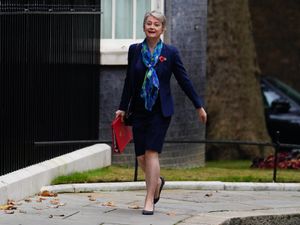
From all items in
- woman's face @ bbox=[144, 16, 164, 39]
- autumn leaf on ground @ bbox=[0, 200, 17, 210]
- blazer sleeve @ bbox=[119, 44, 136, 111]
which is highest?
woman's face @ bbox=[144, 16, 164, 39]

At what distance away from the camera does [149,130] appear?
12422mm

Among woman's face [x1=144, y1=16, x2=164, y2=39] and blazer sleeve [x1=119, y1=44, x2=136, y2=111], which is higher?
woman's face [x1=144, y1=16, x2=164, y2=39]

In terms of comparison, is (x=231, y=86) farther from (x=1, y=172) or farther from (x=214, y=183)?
(x=1, y=172)

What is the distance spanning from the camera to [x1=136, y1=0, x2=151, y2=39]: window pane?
1842 centimetres

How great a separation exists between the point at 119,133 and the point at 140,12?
5.78 meters

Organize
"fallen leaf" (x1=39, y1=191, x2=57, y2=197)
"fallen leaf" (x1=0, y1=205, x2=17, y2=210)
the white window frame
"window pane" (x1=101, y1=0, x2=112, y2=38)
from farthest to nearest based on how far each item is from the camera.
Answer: "window pane" (x1=101, y1=0, x2=112, y2=38) → the white window frame → "fallen leaf" (x1=39, y1=191, x2=57, y2=197) → "fallen leaf" (x1=0, y1=205, x2=17, y2=210)

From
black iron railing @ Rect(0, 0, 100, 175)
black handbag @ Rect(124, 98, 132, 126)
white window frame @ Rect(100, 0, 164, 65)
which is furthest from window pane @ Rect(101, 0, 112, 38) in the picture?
black handbag @ Rect(124, 98, 132, 126)

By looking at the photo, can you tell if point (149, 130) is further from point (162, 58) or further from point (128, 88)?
point (162, 58)

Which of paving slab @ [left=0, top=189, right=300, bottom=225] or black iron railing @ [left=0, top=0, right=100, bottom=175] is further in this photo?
black iron railing @ [left=0, top=0, right=100, bottom=175]

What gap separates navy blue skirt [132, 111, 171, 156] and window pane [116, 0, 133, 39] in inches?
233

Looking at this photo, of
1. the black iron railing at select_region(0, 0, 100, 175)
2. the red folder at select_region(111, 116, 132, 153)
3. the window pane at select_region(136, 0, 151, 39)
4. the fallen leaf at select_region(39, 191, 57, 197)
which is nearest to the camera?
the red folder at select_region(111, 116, 132, 153)

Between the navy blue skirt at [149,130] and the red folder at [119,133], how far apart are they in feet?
0.90

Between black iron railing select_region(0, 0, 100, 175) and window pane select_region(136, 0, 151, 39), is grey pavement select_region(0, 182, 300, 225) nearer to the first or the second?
black iron railing select_region(0, 0, 100, 175)

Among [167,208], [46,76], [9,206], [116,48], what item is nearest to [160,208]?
[167,208]
